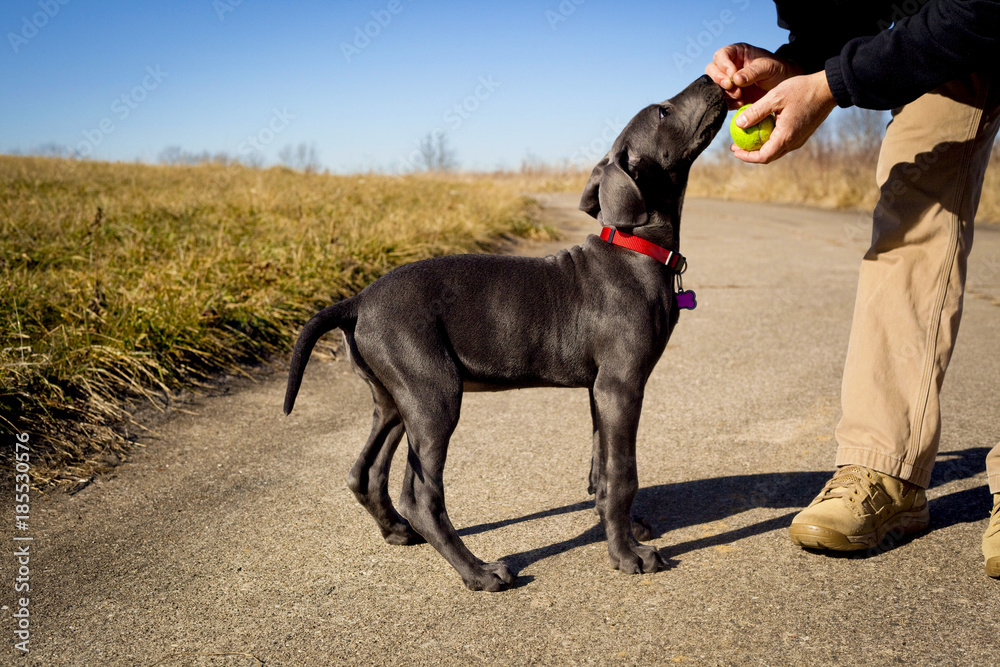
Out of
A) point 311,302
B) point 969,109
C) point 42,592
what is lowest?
point 42,592

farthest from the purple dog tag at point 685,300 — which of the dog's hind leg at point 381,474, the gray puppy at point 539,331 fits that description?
the dog's hind leg at point 381,474

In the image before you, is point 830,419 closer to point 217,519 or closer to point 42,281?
point 217,519

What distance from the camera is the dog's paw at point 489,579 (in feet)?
7.50

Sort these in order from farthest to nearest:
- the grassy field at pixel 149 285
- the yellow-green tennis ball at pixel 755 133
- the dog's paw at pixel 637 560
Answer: the grassy field at pixel 149 285 < the yellow-green tennis ball at pixel 755 133 < the dog's paw at pixel 637 560

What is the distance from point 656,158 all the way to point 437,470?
51.6 inches

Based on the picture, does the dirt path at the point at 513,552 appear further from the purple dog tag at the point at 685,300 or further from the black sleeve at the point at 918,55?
the black sleeve at the point at 918,55

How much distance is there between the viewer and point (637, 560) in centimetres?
239

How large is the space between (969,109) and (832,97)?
19.7 inches

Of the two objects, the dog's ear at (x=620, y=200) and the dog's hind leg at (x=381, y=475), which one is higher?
the dog's ear at (x=620, y=200)

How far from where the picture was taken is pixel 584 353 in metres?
2.47

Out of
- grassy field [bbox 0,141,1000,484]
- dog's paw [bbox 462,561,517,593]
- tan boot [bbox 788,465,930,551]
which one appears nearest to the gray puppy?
Result: dog's paw [bbox 462,561,517,593]

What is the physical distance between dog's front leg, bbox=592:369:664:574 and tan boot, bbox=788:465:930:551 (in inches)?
20.5

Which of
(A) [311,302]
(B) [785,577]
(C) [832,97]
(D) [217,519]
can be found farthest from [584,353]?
(A) [311,302]

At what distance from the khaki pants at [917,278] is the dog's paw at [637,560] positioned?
0.84 meters
